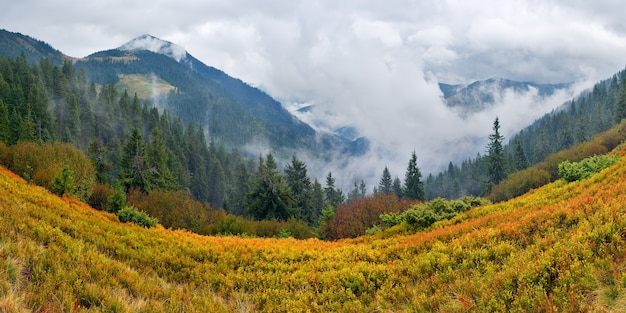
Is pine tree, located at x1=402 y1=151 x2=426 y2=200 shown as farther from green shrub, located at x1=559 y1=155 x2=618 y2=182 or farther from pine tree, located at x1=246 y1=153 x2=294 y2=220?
green shrub, located at x1=559 y1=155 x2=618 y2=182

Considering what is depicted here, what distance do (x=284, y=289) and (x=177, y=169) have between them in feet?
341

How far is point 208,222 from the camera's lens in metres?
43.9

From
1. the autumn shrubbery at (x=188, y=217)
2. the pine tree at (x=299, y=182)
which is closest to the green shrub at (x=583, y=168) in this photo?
the autumn shrubbery at (x=188, y=217)

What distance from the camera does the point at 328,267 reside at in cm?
1074

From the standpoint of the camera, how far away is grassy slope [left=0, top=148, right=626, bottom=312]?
643cm

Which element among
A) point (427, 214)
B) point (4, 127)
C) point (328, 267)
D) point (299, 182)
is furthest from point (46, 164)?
point (4, 127)

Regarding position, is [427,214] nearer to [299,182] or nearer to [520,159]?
[299,182]

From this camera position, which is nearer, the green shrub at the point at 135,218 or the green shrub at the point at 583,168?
the green shrub at the point at 135,218

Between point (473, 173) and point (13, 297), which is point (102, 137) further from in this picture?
point (473, 173)

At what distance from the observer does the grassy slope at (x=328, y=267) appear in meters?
6.43

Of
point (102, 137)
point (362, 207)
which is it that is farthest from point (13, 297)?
point (102, 137)

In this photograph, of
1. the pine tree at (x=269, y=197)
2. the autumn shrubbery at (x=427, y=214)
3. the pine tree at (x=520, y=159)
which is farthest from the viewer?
the pine tree at (x=520, y=159)

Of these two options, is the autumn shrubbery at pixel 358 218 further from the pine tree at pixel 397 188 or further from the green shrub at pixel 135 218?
the pine tree at pixel 397 188

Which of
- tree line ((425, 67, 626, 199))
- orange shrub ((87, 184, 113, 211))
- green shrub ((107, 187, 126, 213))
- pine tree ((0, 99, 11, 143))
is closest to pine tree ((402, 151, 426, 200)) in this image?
tree line ((425, 67, 626, 199))
